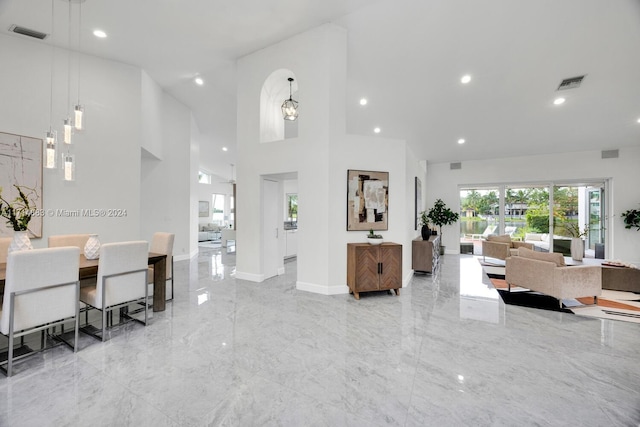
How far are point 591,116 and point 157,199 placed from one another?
10624 millimetres

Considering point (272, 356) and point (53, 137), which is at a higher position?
point (53, 137)

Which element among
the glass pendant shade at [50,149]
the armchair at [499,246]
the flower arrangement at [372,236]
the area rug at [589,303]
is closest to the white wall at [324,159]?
the flower arrangement at [372,236]

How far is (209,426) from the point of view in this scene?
1.63m

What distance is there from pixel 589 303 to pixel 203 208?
1400 cm

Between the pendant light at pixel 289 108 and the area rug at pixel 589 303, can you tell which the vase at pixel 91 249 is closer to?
the pendant light at pixel 289 108

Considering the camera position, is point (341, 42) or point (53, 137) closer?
point (53, 137)

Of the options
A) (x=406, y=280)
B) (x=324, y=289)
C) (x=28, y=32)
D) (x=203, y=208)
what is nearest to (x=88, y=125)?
(x=28, y=32)

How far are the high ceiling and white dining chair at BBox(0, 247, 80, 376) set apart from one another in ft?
11.6

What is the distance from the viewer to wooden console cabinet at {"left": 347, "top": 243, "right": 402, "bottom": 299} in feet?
13.4

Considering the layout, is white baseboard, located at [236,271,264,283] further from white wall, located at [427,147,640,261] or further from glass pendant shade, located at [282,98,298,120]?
white wall, located at [427,147,640,261]

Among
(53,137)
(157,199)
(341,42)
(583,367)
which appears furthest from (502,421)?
(157,199)

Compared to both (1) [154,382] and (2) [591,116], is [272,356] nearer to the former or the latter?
(1) [154,382]

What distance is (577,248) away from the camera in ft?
25.0

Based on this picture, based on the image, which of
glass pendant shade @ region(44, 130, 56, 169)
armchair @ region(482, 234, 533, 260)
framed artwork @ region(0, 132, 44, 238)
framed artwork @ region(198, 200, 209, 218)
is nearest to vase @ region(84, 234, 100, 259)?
glass pendant shade @ region(44, 130, 56, 169)
